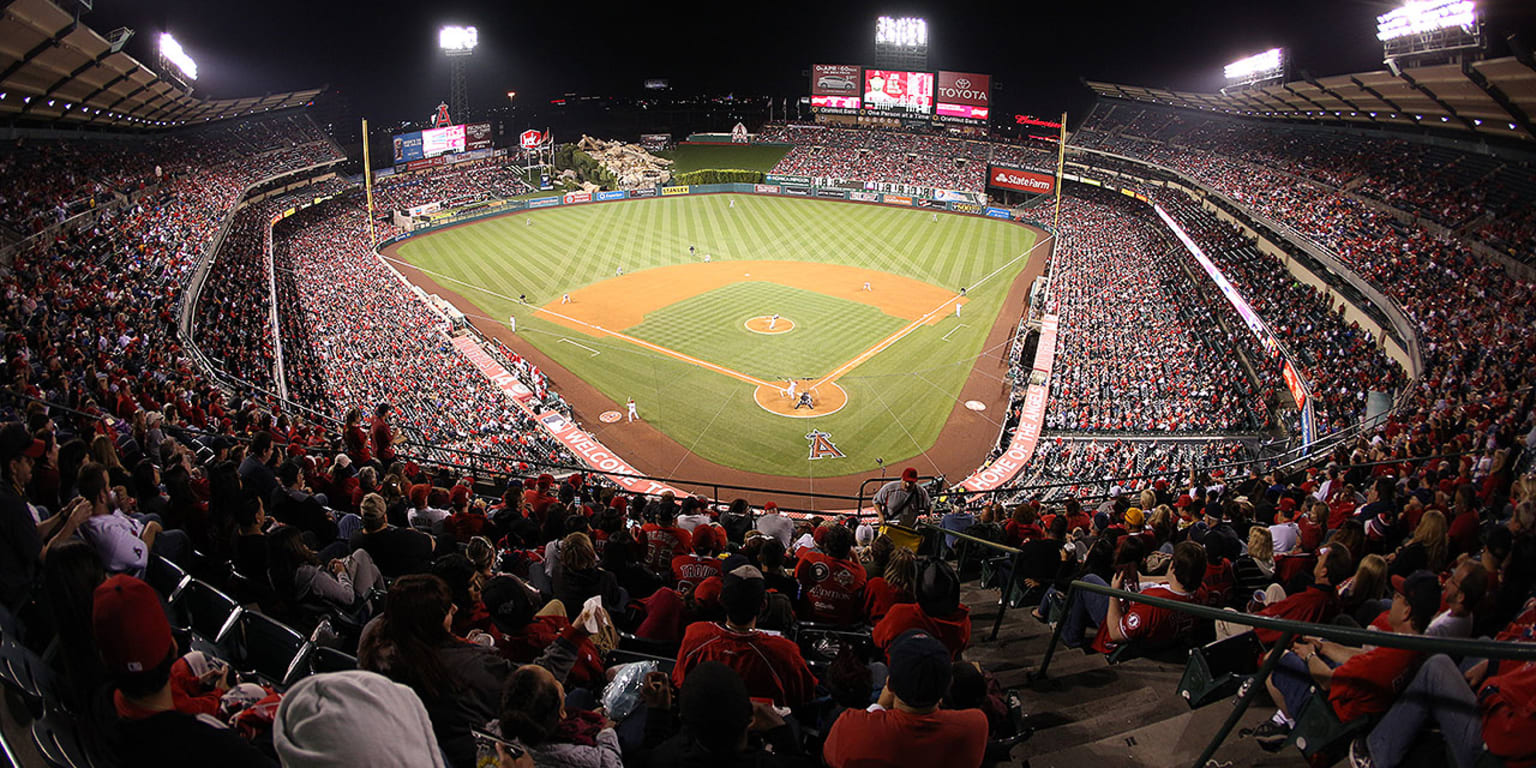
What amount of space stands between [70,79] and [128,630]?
3580 cm

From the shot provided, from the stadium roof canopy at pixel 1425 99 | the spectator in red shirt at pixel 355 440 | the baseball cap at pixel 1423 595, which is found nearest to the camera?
the baseball cap at pixel 1423 595

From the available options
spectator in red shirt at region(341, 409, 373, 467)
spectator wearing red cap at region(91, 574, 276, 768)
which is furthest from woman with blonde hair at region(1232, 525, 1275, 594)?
spectator in red shirt at region(341, 409, 373, 467)

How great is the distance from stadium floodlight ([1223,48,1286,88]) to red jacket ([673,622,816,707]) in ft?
183

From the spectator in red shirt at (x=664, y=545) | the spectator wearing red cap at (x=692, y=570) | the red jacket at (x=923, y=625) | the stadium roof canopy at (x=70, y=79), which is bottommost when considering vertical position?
the spectator in red shirt at (x=664, y=545)

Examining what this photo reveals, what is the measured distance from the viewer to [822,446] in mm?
27375

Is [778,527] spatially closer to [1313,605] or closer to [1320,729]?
[1313,605]

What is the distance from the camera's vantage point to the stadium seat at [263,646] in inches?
204

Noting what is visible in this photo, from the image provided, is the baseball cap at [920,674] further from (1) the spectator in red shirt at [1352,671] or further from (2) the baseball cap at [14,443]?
(2) the baseball cap at [14,443]

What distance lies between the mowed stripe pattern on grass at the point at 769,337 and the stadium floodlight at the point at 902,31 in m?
45.4

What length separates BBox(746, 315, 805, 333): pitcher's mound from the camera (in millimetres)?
38062

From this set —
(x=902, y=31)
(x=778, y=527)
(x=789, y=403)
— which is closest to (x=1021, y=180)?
(x=902, y=31)

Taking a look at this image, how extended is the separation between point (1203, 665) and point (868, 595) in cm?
247

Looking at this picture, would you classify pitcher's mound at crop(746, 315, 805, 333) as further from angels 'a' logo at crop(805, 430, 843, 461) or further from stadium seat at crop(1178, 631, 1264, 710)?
stadium seat at crop(1178, 631, 1264, 710)

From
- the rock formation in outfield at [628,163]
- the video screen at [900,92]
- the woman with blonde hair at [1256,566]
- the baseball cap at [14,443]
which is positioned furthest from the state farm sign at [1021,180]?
the baseball cap at [14,443]
